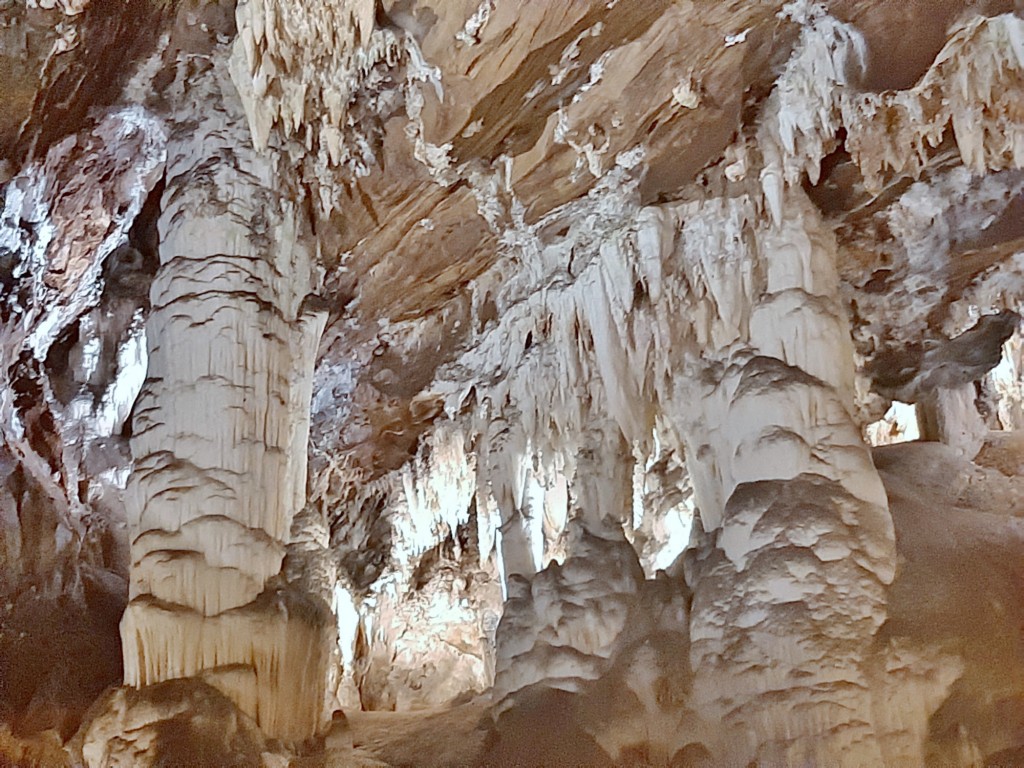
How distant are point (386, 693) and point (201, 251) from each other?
6.61m

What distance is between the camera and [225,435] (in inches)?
253

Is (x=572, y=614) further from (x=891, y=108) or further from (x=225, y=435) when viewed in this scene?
(x=891, y=108)

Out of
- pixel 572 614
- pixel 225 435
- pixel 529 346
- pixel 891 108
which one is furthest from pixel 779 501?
pixel 225 435

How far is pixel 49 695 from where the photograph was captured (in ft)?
26.1

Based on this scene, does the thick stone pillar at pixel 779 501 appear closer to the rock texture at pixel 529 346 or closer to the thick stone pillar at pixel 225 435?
the rock texture at pixel 529 346

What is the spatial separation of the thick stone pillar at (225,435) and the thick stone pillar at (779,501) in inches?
104

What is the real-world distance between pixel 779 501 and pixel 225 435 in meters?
3.53

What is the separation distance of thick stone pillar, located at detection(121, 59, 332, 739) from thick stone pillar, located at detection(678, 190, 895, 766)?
8.65ft

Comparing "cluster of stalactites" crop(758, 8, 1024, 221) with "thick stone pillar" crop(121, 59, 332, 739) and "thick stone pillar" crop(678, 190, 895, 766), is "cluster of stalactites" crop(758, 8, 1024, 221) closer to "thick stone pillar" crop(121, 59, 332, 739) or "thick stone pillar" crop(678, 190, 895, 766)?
"thick stone pillar" crop(678, 190, 895, 766)

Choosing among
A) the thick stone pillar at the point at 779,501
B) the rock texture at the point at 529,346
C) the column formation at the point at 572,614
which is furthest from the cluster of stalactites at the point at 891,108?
the column formation at the point at 572,614

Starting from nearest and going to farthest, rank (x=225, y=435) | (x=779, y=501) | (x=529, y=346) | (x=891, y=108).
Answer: (x=779, y=501)
(x=225, y=435)
(x=891, y=108)
(x=529, y=346)

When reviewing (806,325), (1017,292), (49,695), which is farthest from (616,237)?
(49,695)

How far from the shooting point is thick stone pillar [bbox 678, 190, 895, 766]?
5336 mm

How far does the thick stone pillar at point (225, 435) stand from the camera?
5.96 meters
